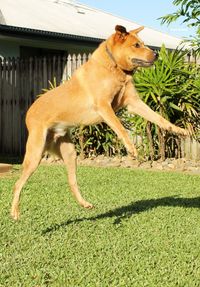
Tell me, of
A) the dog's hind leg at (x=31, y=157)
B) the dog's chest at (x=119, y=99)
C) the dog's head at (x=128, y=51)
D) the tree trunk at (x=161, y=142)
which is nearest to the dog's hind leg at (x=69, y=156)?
the dog's hind leg at (x=31, y=157)

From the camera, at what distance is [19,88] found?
13.3 meters

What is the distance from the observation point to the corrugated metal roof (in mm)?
15305

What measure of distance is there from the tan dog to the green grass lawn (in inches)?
27.3

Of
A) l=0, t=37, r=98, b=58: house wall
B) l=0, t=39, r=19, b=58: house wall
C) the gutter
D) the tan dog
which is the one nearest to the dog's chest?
the tan dog

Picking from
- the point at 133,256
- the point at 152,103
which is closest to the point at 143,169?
the point at 152,103

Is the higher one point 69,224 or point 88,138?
point 88,138

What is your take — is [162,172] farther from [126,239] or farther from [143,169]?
[126,239]

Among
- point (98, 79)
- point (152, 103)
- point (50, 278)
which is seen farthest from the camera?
point (152, 103)

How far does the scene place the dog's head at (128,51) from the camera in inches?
208

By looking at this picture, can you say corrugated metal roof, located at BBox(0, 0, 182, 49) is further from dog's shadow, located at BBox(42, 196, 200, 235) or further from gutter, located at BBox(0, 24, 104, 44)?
dog's shadow, located at BBox(42, 196, 200, 235)

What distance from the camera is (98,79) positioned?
5.32 m

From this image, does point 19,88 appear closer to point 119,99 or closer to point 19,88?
point 19,88

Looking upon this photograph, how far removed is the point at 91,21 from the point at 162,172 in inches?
452

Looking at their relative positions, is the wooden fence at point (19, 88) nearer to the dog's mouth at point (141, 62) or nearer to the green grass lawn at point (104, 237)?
the green grass lawn at point (104, 237)
